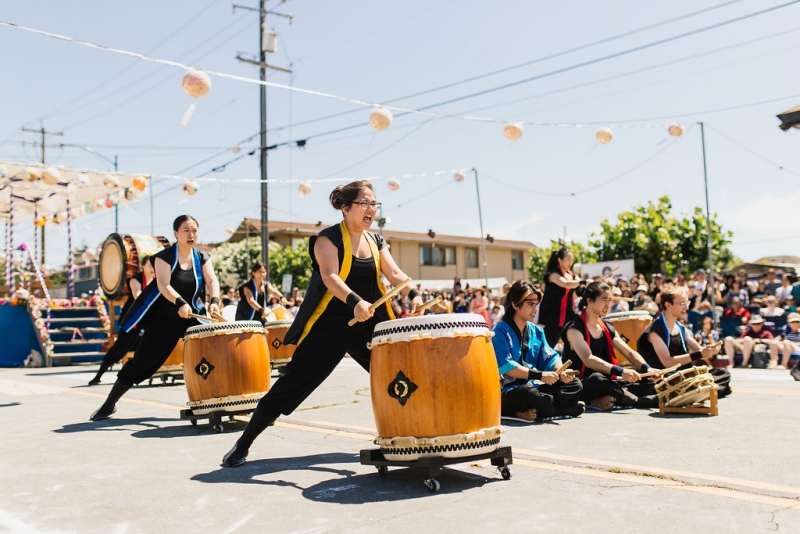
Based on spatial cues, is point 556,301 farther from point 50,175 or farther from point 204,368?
point 50,175

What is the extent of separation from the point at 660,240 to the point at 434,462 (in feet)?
120

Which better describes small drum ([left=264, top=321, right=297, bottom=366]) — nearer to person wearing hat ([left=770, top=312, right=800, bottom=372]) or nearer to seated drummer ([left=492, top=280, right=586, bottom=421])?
seated drummer ([left=492, top=280, right=586, bottom=421])

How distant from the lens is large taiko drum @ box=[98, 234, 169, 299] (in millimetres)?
15531

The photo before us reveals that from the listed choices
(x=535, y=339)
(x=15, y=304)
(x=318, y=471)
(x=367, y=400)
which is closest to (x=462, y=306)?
(x=15, y=304)

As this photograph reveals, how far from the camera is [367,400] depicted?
8164 millimetres

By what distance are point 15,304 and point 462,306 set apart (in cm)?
1117

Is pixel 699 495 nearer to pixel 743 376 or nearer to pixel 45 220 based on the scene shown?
pixel 743 376

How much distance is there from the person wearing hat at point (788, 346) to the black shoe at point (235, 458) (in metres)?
10.5

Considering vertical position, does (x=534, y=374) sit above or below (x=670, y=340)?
below

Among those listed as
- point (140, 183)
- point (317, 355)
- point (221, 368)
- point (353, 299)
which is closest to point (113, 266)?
point (140, 183)

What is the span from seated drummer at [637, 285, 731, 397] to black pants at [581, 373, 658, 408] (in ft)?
1.17

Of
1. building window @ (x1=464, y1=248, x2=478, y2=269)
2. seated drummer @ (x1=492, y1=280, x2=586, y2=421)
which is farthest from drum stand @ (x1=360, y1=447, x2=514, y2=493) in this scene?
building window @ (x1=464, y1=248, x2=478, y2=269)

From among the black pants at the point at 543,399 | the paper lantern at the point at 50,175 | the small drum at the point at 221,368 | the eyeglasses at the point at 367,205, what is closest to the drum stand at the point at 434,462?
the eyeglasses at the point at 367,205

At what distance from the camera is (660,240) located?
3803cm
